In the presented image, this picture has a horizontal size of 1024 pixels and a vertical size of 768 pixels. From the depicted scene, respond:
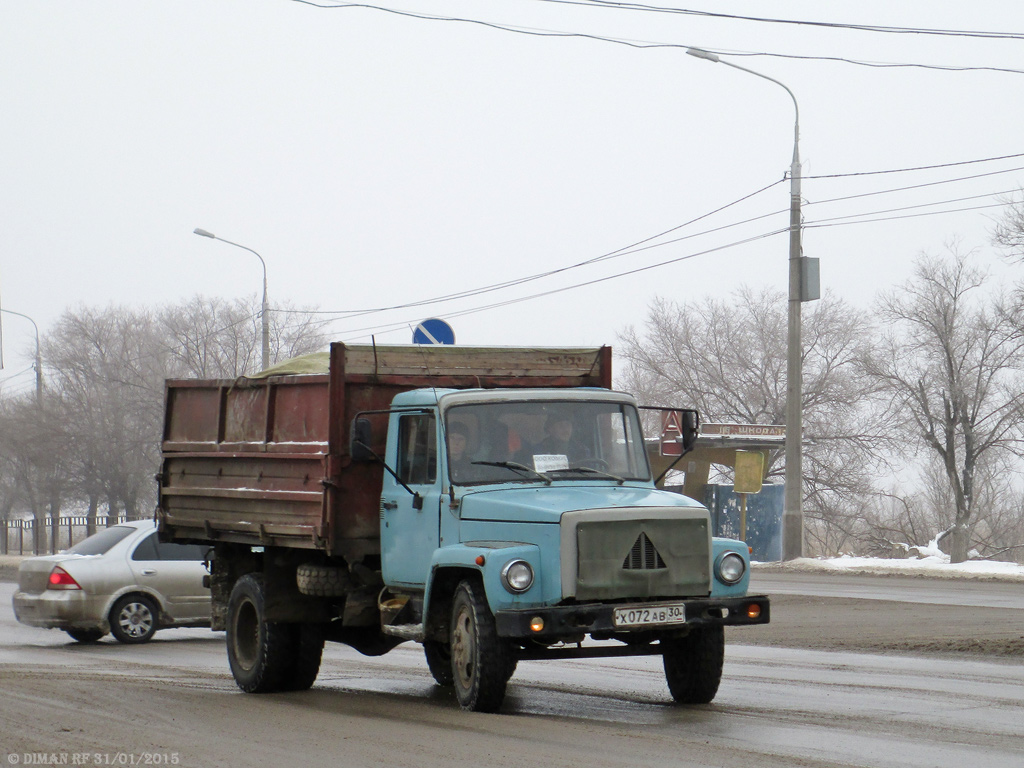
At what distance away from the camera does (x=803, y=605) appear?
19.0m

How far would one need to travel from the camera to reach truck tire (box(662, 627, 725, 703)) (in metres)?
9.12

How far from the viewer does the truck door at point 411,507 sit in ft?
30.5

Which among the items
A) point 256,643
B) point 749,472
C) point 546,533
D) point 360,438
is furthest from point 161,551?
point 749,472

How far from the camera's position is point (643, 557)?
8.43 m

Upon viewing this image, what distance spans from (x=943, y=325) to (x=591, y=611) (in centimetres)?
3532

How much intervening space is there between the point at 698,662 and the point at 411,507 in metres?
2.34

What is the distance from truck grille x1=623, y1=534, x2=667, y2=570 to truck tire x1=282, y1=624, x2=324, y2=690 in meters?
3.51

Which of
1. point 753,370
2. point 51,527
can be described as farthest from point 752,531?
point 51,527

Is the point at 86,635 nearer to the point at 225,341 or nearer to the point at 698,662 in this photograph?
the point at 698,662

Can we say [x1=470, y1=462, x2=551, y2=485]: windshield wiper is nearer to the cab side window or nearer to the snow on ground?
the cab side window

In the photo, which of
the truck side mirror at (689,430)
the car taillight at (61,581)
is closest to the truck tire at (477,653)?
the truck side mirror at (689,430)

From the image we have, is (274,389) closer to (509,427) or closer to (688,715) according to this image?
(509,427)

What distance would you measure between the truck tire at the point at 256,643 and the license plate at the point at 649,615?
3.61 metres

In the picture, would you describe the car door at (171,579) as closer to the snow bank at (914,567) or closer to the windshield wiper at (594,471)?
the windshield wiper at (594,471)
